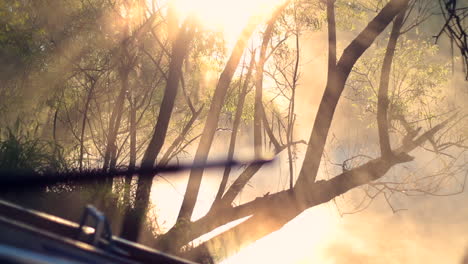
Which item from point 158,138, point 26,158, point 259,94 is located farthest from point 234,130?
point 26,158

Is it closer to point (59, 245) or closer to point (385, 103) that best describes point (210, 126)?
point (385, 103)

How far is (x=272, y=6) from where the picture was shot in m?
12.2

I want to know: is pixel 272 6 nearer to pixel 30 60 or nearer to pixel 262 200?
pixel 262 200

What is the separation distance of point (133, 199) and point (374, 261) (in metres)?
17.2

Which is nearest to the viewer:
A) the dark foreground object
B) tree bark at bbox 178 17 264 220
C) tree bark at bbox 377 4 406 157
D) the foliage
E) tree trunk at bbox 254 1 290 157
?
the dark foreground object

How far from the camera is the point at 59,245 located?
212 cm

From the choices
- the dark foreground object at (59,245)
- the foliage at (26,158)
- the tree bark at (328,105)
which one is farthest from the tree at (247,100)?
the dark foreground object at (59,245)

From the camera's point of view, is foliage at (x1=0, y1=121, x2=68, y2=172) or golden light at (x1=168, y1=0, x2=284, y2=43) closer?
foliage at (x1=0, y1=121, x2=68, y2=172)

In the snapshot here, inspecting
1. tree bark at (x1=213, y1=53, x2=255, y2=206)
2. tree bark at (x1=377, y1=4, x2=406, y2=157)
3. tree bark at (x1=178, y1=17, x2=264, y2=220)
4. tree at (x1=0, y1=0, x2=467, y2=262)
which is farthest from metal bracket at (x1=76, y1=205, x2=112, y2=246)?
tree bark at (x1=178, y1=17, x2=264, y2=220)

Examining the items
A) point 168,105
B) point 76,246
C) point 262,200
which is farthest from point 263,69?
point 76,246

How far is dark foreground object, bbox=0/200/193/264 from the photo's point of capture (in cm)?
190

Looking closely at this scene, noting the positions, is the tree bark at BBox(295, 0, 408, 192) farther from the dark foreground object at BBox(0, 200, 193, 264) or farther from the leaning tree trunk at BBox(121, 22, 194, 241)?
the dark foreground object at BBox(0, 200, 193, 264)

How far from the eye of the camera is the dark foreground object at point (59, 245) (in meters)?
1.90

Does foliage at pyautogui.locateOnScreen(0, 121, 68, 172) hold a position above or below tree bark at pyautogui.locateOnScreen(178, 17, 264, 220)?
below
